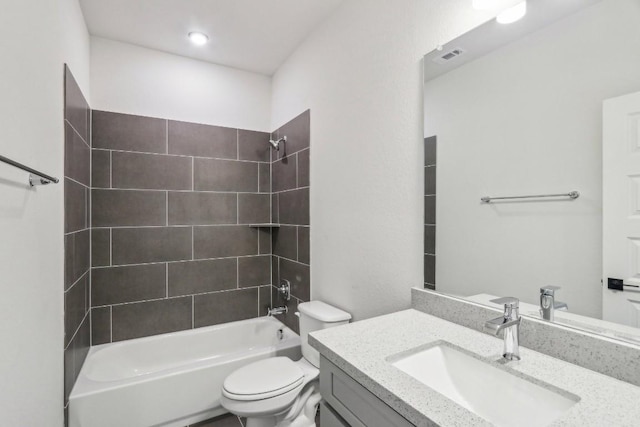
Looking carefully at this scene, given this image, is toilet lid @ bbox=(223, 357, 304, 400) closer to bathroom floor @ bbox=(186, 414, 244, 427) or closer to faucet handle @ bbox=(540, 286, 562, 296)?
bathroom floor @ bbox=(186, 414, 244, 427)

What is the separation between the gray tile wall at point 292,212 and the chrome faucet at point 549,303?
1.54m

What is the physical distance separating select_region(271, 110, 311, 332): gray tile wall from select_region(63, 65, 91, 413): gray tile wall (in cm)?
141

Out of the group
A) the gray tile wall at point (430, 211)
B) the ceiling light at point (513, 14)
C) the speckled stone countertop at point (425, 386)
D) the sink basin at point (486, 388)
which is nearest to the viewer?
the speckled stone countertop at point (425, 386)

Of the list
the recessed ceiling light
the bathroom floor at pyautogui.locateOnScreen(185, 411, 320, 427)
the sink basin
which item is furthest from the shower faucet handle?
the recessed ceiling light

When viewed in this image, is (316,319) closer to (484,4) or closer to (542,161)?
(542,161)

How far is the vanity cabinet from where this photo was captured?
81cm

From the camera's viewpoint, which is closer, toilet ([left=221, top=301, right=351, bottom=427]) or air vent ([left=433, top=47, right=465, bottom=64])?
air vent ([left=433, top=47, right=465, bottom=64])

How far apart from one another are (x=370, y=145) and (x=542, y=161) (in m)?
0.85

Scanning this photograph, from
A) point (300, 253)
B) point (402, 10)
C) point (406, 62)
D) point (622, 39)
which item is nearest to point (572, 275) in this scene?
point (622, 39)

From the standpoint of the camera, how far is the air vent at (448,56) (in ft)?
4.20

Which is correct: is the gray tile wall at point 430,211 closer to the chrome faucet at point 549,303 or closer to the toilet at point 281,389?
the chrome faucet at point 549,303

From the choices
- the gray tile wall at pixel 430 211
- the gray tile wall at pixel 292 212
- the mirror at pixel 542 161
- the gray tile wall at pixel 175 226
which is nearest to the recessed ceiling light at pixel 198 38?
the gray tile wall at pixel 175 226

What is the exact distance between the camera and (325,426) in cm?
108

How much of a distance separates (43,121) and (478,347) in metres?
1.88
